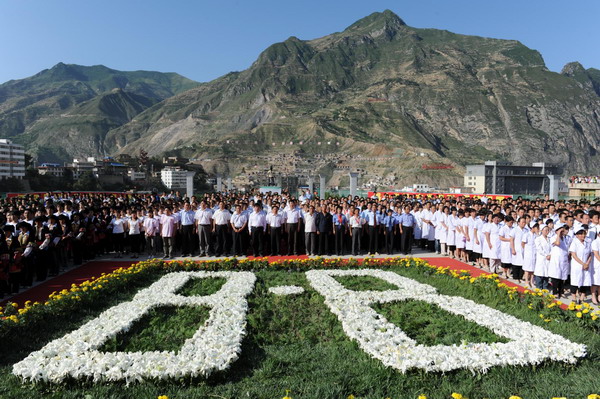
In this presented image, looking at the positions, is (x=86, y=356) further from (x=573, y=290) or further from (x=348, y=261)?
(x=573, y=290)

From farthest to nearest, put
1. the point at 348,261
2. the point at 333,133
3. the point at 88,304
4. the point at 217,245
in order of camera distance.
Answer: the point at 333,133, the point at 217,245, the point at 348,261, the point at 88,304

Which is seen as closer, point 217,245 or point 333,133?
point 217,245

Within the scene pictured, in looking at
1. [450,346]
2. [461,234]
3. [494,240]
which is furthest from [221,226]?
[450,346]

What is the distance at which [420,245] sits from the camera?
18.3 metres

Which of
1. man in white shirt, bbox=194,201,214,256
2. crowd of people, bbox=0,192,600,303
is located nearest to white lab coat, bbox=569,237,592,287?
crowd of people, bbox=0,192,600,303

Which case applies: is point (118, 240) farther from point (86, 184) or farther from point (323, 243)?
point (86, 184)

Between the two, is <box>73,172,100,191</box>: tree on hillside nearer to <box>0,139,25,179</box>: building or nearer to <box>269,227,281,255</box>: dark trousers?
<box>0,139,25,179</box>: building

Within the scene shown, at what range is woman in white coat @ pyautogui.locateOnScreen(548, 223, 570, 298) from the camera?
9992mm

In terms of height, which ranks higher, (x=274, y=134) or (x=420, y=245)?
(x=274, y=134)

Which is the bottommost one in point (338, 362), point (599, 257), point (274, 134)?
point (338, 362)

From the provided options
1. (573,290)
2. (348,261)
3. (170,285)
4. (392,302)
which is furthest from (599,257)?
(170,285)

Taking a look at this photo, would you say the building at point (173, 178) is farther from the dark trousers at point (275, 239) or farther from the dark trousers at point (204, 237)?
the dark trousers at point (275, 239)

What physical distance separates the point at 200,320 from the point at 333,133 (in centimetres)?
16658

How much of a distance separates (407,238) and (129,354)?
41.7 feet
